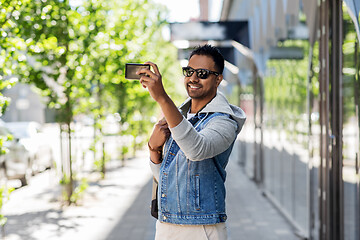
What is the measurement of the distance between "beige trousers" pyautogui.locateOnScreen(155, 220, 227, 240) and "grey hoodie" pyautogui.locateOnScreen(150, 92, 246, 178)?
295 millimetres

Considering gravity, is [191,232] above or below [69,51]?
below

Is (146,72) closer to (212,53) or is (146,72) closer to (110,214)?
(212,53)

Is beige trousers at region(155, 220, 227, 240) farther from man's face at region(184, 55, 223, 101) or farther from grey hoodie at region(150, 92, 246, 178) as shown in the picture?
man's face at region(184, 55, 223, 101)

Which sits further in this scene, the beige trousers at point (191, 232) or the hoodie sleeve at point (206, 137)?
the beige trousers at point (191, 232)

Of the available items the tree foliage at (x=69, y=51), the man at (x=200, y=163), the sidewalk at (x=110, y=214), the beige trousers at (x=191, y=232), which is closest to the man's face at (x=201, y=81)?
the man at (x=200, y=163)

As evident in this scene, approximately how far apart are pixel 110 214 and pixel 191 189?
6.63m

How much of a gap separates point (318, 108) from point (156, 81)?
13.4ft

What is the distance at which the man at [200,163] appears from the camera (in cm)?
230

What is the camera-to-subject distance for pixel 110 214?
870 cm

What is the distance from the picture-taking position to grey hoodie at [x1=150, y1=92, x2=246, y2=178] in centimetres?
210

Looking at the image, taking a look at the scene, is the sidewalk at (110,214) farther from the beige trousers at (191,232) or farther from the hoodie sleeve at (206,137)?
the hoodie sleeve at (206,137)

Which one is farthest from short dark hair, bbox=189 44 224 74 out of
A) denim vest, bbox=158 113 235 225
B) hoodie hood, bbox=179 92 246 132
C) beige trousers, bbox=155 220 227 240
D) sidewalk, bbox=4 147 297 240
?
sidewalk, bbox=4 147 297 240

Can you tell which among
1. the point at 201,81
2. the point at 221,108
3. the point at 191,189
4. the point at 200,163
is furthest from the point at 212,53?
the point at 191,189

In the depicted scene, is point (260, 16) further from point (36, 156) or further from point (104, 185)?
point (36, 156)
